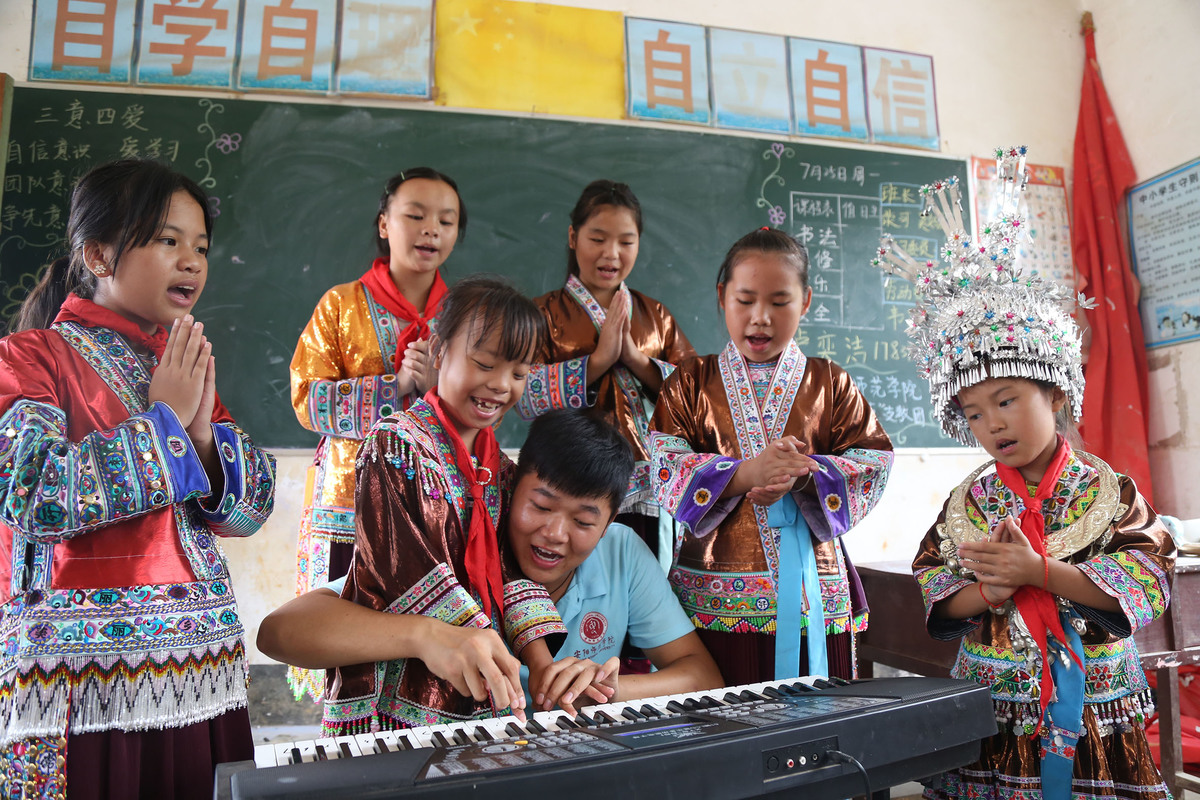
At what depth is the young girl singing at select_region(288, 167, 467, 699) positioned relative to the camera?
84.6 inches

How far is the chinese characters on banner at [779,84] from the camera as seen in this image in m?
3.85

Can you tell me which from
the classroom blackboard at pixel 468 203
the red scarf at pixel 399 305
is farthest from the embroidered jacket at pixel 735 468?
the classroom blackboard at pixel 468 203

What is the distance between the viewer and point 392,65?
3.56 metres

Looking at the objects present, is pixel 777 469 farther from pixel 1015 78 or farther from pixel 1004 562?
pixel 1015 78

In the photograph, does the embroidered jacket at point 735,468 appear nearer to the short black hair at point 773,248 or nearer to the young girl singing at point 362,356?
the short black hair at point 773,248

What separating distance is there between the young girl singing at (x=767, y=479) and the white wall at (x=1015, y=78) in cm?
226

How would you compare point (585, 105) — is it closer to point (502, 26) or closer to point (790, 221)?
point (502, 26)

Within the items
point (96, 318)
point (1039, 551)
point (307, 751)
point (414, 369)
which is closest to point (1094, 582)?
point (1039, 551)

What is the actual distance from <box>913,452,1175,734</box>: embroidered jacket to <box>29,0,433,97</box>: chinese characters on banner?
9.95 ft

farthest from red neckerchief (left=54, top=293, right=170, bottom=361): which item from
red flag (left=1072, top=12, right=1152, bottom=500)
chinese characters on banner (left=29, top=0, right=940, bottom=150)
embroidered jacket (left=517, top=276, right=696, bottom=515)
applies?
red flag (left=1072, top=12, right=1152, bottom=500)

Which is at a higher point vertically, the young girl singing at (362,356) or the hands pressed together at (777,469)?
the young girl singing at (362,356)

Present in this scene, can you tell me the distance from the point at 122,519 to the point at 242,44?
2.94m

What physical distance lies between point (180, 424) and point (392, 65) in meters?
2.82

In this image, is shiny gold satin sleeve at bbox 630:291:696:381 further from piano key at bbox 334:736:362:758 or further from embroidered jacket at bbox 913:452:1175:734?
piano key at bbox 334:736:362:758
